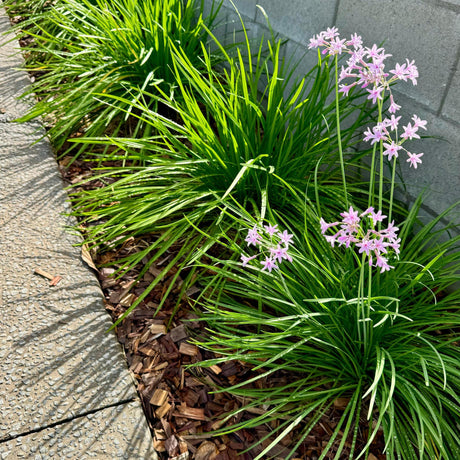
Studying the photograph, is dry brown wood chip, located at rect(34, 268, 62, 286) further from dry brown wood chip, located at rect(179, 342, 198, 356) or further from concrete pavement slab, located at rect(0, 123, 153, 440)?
dry brown wood chip, located at rect(179, 342, 198, 356)

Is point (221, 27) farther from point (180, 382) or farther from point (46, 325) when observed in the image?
point (180, 382)

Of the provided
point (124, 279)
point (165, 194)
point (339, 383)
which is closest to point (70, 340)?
point (124, 279)

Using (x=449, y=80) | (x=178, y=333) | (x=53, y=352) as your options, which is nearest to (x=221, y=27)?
(x=449, y=80)

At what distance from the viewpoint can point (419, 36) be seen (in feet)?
5.98

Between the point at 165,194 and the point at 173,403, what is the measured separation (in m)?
0.80

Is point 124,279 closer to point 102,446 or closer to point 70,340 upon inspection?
point 70,340

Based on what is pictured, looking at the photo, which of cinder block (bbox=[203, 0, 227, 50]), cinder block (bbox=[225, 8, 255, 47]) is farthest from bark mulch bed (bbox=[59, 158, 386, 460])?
cinder block (bbox=[203, 0, 227, 50])

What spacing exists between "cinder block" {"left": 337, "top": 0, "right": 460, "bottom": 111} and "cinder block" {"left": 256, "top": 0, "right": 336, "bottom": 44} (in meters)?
0.22

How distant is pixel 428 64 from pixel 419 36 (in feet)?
0.36

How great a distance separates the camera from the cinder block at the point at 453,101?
1724 mm

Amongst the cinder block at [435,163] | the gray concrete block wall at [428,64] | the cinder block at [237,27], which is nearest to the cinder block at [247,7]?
the cinder block at [237,27]

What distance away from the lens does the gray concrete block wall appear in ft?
5.69

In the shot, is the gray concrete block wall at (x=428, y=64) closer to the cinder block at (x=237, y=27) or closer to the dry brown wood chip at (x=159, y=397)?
the cinder block at (x=237, y=27)

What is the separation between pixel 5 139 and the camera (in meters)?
2.76
